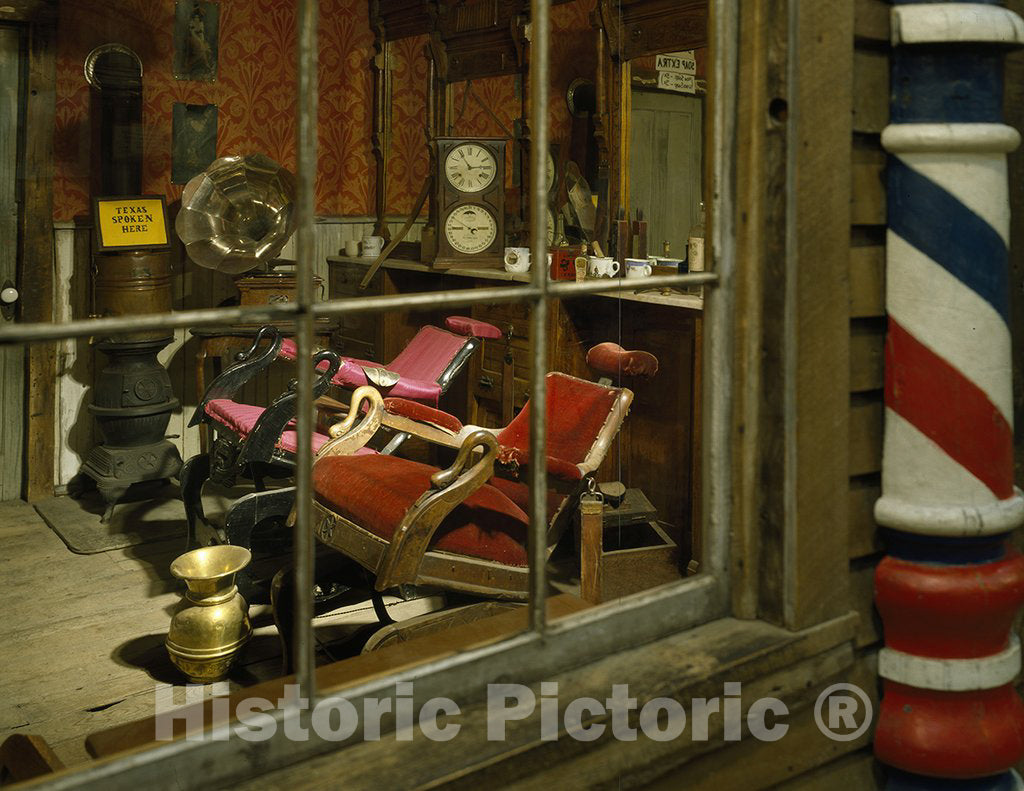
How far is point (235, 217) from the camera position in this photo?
17.0ft

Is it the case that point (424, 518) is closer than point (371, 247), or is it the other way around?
point (424, 518)

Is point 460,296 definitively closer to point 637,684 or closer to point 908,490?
point 637,684

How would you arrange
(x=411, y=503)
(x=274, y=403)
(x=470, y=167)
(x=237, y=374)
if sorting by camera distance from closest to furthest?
(x=411, y=503), (x=274, y=403), (x=237, y=374), (x=470, y=167)

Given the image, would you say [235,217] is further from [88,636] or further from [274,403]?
[88,636]

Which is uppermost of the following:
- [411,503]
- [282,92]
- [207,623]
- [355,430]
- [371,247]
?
[282,92]

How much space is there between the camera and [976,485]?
172 cm

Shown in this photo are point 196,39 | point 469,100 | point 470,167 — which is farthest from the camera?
point 469,100

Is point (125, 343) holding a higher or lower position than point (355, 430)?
higher

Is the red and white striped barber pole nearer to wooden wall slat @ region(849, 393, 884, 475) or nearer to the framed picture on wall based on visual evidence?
wooden wall slat @ region(849, 393, 884, 475)

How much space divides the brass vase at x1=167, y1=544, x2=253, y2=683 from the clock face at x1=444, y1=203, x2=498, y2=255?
2654mm

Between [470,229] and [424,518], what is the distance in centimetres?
277

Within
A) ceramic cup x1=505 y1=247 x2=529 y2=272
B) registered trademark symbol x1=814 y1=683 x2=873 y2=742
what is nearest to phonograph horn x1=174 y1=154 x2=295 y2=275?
ceramic cup x1=505 y1=247 x2=529 y2=272

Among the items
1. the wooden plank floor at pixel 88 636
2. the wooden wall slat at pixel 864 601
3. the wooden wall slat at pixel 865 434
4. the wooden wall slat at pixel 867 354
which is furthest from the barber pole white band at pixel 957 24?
the wooden plank floor at pixel 88 636

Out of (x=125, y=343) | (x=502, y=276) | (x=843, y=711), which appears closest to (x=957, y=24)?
(x=843, y=711)
